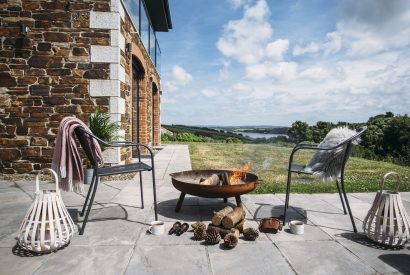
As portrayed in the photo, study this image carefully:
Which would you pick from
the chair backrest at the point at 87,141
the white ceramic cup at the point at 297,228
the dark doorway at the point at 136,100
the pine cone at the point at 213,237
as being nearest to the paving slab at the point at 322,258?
the white ceramic cup at the point at 297,228

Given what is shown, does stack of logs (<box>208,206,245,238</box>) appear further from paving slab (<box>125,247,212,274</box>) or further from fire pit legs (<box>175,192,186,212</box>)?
fire pit legs (<box>175,192,186,212</box>)

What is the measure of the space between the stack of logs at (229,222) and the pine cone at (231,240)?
0.13m

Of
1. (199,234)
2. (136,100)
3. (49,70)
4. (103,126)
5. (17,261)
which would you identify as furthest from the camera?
(136,100)

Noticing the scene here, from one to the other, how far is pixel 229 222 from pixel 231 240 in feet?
0.85

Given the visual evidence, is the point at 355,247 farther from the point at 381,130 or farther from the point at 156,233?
the point at 381,130

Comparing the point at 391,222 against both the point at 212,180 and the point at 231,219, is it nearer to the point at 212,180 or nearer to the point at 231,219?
the point at 231,219

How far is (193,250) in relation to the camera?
243 cm

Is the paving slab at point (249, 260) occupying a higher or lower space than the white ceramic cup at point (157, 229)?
lower

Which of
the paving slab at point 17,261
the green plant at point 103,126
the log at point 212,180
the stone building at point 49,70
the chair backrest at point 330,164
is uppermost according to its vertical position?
the stone building at point 49,70

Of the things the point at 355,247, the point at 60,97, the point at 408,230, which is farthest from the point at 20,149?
the point at 408,230

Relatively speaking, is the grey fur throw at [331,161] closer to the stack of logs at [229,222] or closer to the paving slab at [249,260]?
the stack of logs at [229,222]

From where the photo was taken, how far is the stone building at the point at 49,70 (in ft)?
17.8

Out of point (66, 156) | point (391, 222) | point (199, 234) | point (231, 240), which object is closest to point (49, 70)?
point (66, 156)

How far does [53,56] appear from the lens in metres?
5.48
